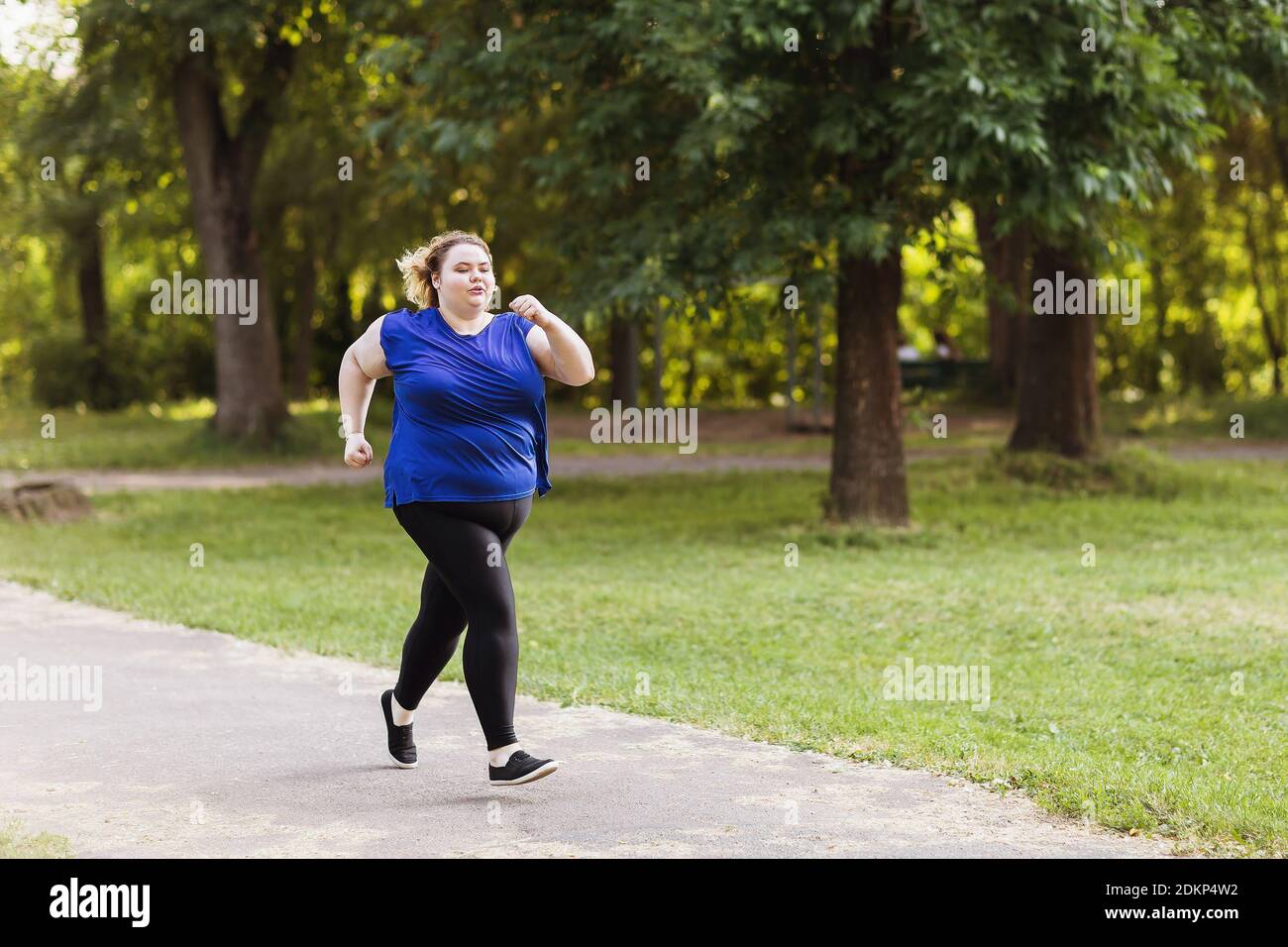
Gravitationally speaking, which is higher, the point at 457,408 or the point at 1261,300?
the point at 1261,300

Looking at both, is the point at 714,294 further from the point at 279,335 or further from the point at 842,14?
the point at 279,335

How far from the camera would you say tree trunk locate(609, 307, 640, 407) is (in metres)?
26.3

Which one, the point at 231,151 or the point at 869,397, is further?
the point at 231,151

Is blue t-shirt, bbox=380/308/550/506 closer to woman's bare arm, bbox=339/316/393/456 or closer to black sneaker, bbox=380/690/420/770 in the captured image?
woman's bare arm, bbox=339/316/393/456

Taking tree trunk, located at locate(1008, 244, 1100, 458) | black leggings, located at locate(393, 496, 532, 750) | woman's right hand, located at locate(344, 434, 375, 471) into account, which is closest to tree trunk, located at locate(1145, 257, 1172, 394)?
tree trunk, located at locate(1008, 244, 1100, 458)

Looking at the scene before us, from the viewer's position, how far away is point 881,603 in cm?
1042

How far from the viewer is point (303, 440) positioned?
2228cm

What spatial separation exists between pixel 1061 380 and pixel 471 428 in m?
13.0

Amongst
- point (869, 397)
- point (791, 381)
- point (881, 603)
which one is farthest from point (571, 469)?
point (881, 603)

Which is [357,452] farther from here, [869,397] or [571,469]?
[571,469]

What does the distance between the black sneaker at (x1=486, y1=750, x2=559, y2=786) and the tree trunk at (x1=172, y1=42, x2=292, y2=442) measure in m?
17.1

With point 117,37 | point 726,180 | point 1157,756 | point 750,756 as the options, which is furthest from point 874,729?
point 117,37

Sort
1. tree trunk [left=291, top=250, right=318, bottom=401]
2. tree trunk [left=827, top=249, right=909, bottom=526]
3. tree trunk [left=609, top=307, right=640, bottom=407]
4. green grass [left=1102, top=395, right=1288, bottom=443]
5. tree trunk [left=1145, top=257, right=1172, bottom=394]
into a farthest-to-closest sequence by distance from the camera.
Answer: tree trunk [left=1145, top=257, right=1172, bottom=394]
tree trunk [left=291, top=250, right=318, bottom=401]
tree trunk [left=609, top=307, right=640, bottom=407]
green grass [left=1102, top=395, right=1288, bottom=443]
tree trunk [left=827, top=249, right=909, bottom=526]

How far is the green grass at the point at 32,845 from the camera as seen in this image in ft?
16.1
